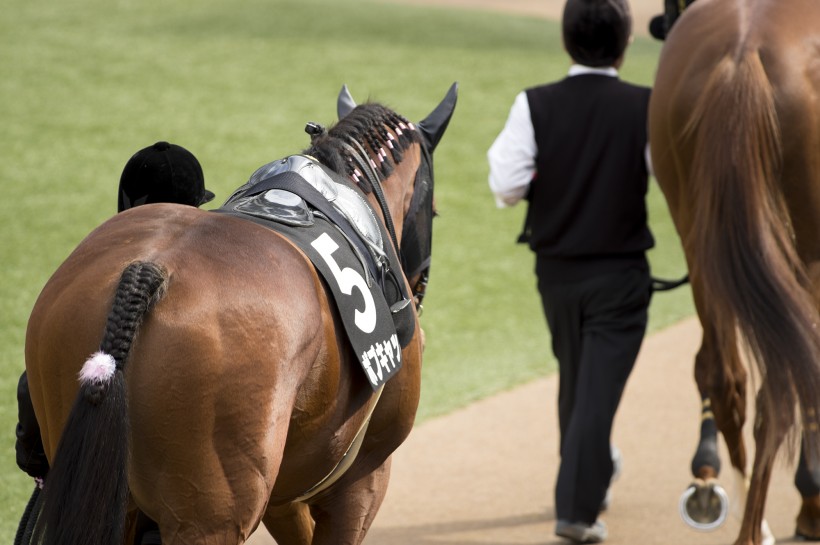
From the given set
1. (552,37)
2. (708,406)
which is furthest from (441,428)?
(552,37)

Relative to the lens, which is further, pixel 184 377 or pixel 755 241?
pixel 755 241

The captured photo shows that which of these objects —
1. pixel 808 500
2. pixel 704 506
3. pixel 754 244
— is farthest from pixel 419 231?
pixel 808 500

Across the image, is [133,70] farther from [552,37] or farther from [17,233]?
[552,37]

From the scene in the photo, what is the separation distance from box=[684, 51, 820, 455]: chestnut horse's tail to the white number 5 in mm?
1349

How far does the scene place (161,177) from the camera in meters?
2.59

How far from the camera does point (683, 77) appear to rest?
3.32 meters

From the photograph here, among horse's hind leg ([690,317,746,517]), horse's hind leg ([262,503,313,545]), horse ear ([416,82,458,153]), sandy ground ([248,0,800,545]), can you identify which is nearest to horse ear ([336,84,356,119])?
horse ear ([416,82,458,153])

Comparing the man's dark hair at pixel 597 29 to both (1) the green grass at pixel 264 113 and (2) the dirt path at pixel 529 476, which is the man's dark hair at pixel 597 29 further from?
(1) the green grass at pixel 264 113

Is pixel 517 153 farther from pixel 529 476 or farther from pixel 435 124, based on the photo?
pixel 529 476

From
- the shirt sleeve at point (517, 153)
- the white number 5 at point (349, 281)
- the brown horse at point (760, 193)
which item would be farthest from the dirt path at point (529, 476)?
the white number 5 at point (349, 281)

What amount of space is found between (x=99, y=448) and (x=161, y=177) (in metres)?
0.96

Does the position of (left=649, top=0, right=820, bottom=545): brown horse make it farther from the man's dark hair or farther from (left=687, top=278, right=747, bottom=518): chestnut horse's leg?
the man's dark hair

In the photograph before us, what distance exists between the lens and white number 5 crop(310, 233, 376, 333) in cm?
219

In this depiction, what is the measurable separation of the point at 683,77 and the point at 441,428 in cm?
232
